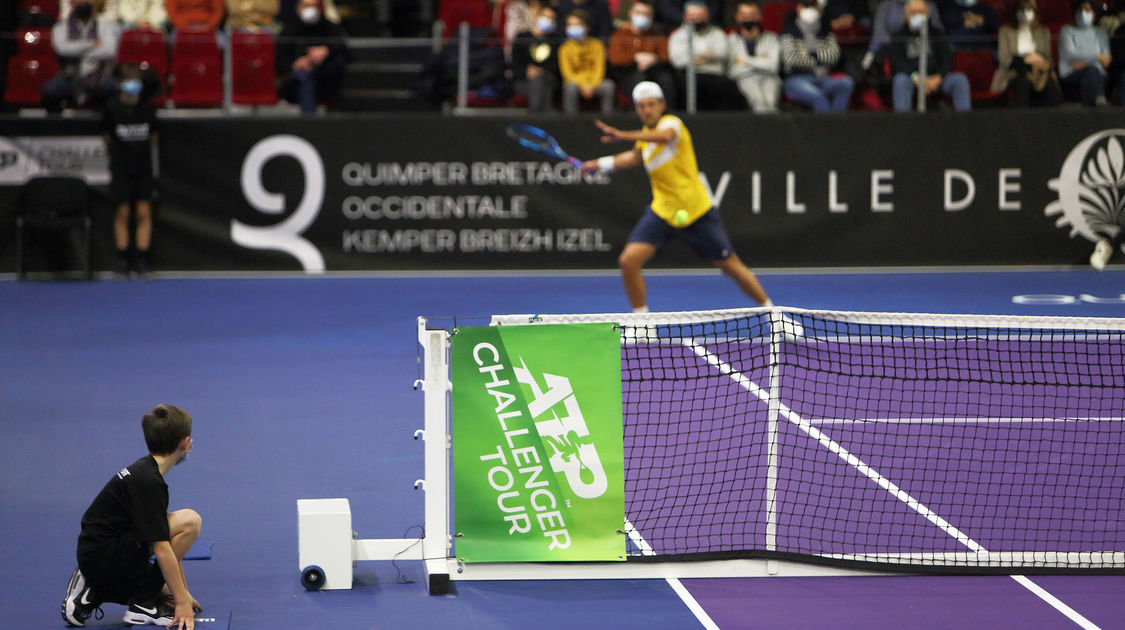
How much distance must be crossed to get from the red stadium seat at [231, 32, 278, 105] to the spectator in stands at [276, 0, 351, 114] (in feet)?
0.53

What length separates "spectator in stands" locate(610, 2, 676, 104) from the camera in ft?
56.2

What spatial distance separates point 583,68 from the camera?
17.3 metres

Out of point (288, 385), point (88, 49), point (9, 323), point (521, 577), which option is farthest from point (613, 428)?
point (88, 49)

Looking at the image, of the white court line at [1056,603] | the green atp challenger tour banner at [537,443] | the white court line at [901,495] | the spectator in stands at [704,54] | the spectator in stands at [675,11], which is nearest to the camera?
the white court line at [1056,603]

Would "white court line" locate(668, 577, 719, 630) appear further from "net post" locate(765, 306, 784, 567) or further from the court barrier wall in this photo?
the court barrier wall

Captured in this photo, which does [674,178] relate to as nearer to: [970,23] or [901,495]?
[901,495]

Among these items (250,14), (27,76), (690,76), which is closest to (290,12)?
(250,14)

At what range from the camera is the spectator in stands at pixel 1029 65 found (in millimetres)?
17594

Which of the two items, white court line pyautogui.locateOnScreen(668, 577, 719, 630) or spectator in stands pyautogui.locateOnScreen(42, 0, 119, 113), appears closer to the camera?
white court line pyautogui.locateOnScreen(668, 577, 719, 630)

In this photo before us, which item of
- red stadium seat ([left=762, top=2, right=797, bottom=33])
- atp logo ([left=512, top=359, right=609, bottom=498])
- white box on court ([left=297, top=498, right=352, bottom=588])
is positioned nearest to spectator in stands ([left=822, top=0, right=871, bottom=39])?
red stadium seat ([left=762, top=2, right=797, bottom=33])

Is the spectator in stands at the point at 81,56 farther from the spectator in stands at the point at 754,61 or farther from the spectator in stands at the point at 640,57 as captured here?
the spectator in stands at the point at 754,61

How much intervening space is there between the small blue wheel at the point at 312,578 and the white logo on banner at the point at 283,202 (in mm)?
11149

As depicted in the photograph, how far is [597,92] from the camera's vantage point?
1734 centimetres

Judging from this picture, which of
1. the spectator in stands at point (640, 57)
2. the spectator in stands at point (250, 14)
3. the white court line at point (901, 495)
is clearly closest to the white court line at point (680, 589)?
the white court line at point (901, 495)
